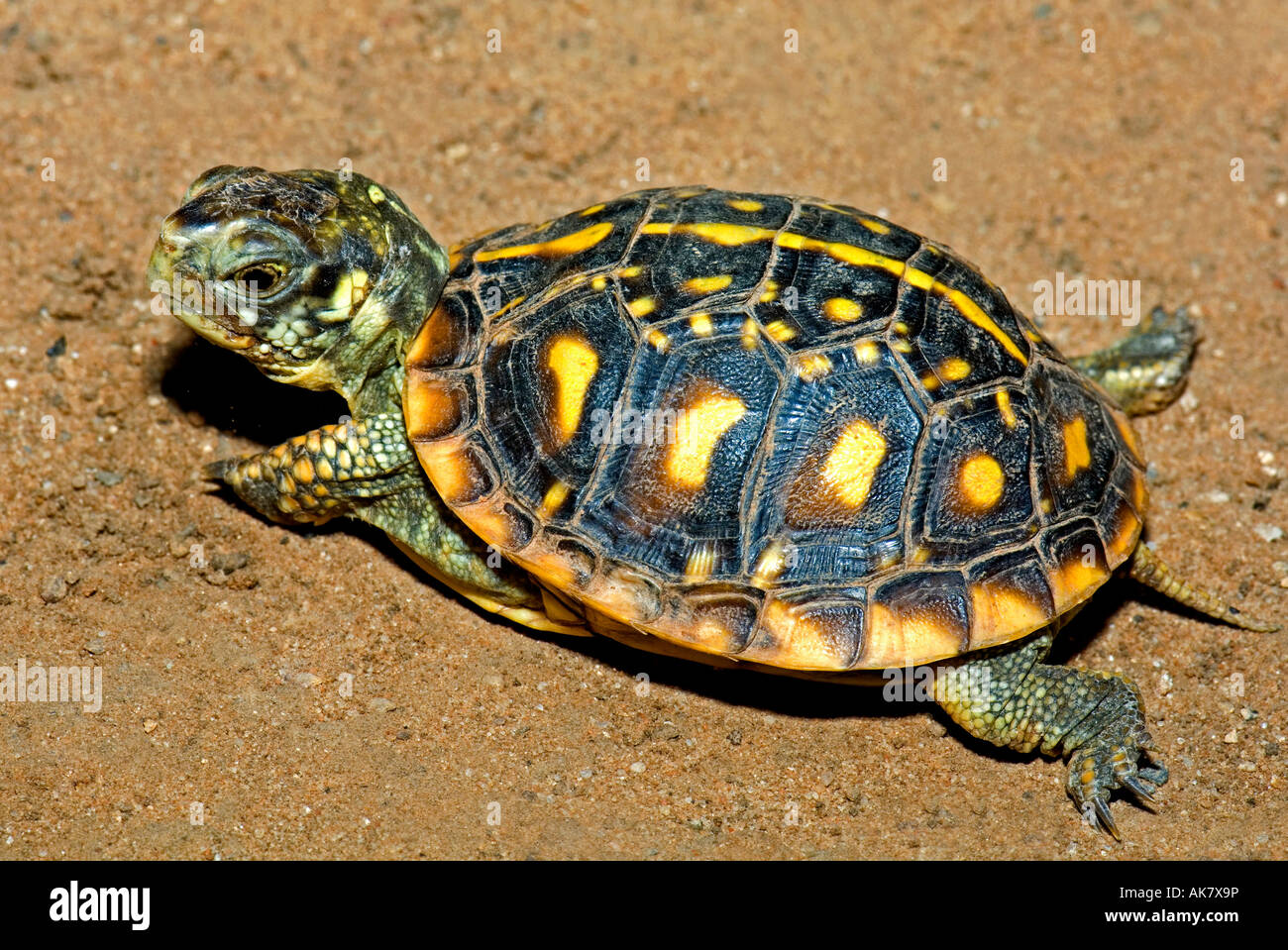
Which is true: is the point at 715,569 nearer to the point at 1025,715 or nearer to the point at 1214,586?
the point at 1025,715

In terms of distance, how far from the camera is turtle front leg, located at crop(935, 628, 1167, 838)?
5.62m

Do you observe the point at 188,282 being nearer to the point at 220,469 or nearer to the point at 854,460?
the point at 220,469

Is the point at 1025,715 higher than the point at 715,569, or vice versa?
the point at 715,569

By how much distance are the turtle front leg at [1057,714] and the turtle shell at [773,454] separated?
415mm

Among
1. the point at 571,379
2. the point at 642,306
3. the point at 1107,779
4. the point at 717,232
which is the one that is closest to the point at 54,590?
the point at 571,379

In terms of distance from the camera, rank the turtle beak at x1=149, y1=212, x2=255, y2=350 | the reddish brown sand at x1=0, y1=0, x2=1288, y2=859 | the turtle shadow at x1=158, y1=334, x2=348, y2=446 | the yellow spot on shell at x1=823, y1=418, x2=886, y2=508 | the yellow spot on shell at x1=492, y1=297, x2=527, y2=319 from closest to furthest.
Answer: the yellow spot on shell at x1=823, y1=418, x2=886, y2=508 → the turtle beak at x1=149, y1=212, x2=255, y2=350 → the reddish brown sand at x1=0, y1=0, x2=1288, y2=859 → the yellow spot on shell at x1=492, y1=297, x2=527, y2=319 → the turtle shadow at x1=158, y1=334, x2=348, y2=446

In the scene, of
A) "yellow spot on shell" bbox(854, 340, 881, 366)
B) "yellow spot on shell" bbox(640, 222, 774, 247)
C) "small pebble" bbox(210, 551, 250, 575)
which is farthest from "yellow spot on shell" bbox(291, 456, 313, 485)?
"yellow spot on shell" bbox(854, 340, 881, 366)

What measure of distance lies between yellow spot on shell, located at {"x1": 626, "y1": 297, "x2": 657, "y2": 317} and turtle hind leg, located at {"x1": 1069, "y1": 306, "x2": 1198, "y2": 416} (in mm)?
3329

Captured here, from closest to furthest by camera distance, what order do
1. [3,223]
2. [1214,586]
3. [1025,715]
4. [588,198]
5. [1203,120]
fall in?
[1025,715] → [1214,586] → [3,223] → [588,198] → [1203,120]

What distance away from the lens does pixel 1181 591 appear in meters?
6.26

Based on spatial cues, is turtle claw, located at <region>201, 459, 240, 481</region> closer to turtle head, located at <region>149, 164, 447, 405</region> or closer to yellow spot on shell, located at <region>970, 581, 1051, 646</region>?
turtle head, located at <region>149, 164, 447, 405</region>
